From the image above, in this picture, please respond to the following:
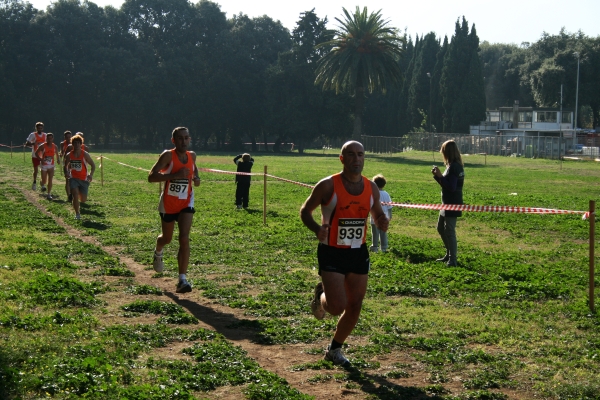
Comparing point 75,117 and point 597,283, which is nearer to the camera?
point 597,283

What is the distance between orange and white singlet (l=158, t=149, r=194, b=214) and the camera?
9781mm

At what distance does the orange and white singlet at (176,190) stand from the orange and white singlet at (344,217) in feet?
11.6

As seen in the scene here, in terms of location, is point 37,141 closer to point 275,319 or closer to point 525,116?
point 275,319

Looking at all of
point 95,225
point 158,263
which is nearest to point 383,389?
point 158,263

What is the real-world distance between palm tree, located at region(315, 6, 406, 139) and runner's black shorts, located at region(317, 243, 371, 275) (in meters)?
61.7

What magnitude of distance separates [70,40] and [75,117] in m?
8.63

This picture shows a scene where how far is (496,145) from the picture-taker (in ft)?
240

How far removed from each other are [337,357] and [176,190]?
3.94 m

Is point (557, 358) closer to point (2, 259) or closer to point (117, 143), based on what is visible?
point (2, 259)

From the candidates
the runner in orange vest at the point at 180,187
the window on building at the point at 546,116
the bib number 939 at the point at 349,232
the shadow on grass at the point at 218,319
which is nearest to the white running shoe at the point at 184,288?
the runner in orange vest at the point at 180,187

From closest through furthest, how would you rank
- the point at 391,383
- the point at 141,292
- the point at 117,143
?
the point at 391,383 < the point at 141,292 < the point at 117,143

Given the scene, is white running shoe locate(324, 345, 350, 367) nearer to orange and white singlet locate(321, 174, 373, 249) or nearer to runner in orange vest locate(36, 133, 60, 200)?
orange and white singlet locate(321, 174, 373, 249)

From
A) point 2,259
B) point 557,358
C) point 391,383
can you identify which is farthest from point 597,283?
point 2,259

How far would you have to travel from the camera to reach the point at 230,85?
88.0 m
